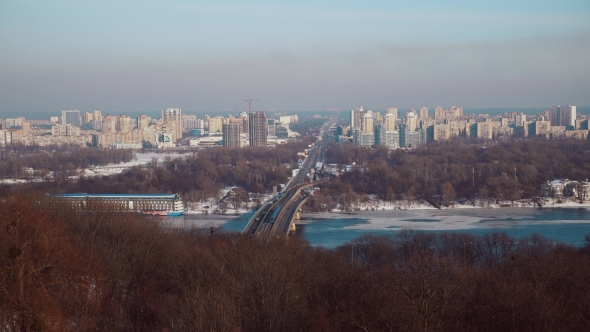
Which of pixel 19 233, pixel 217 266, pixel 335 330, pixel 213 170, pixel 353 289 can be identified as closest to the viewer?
pixel 335 330

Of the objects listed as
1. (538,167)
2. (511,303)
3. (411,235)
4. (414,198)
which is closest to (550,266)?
(511,303)

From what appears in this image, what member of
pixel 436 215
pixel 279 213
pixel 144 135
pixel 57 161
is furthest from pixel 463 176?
pixel 144 135

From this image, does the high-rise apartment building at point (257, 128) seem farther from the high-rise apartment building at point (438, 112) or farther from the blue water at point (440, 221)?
the high-rise apartment building at point (438, 112)

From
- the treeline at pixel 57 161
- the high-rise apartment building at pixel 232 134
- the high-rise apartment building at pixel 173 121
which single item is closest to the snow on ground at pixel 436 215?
the treeline at pixel 57 161

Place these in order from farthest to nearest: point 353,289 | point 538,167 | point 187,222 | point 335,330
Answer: point 538,167 < point 187,222 < point 353,289 < point 335,330

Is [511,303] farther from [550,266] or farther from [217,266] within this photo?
[217,266]

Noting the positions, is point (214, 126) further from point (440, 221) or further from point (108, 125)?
point (440, 221)

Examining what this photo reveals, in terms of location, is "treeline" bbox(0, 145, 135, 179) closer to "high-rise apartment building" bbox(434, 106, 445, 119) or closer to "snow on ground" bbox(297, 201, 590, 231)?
"snow on ground" bbox(297, 201, 590, 231)
